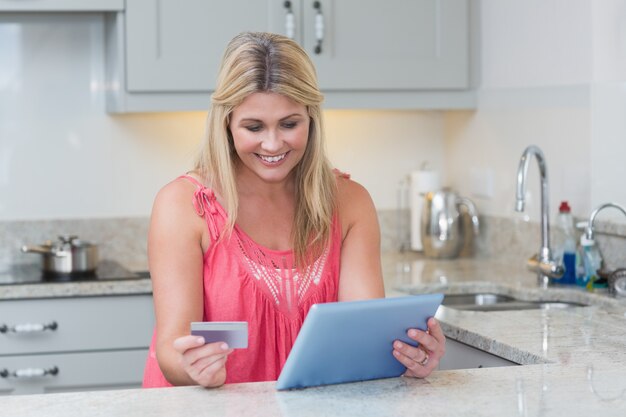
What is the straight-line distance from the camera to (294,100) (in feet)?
6.75

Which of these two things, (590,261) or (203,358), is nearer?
(203,358)

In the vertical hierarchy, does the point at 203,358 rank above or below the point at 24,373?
above

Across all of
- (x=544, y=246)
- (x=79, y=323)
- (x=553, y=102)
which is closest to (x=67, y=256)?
(x=79, y=323)

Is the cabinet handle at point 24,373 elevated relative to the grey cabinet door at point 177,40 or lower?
lower

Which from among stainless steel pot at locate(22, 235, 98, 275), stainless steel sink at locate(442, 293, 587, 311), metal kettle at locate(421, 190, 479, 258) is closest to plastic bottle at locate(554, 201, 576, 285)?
stainless steel sink at locate(442, 293, 587, 311)

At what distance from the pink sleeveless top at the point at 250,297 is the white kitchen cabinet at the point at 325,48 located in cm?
131

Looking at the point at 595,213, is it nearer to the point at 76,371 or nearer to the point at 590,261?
the point at 590,261

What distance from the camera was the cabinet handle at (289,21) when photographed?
3.40 m

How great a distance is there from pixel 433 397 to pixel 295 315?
54cm

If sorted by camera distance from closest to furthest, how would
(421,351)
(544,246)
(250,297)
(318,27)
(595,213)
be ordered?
(421,351)
(250,297)
(595,213)
(544,246)
(318,27)

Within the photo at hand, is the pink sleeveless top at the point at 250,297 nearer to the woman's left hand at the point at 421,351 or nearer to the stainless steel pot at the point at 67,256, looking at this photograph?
the woman's left hand at the point at 421,351

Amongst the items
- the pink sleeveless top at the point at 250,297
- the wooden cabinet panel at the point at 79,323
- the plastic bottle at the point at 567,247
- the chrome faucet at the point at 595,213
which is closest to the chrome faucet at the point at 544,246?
the plastic bottle at the point at 567,247

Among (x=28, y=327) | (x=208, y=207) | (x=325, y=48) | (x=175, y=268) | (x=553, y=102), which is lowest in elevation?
(x=28, y=327)

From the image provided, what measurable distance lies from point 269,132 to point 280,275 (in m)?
0.31
